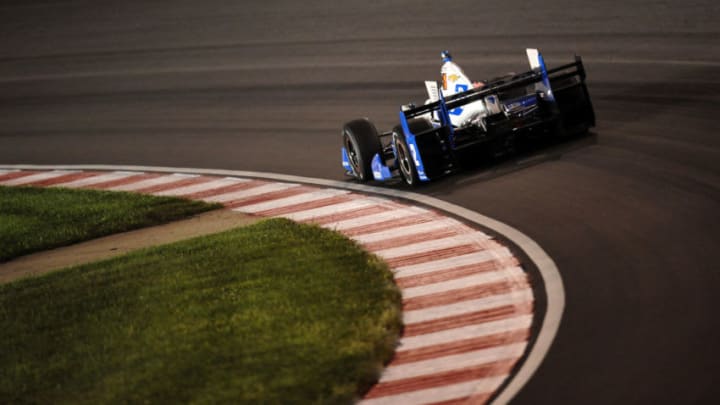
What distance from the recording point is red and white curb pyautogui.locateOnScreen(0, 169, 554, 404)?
341 inches

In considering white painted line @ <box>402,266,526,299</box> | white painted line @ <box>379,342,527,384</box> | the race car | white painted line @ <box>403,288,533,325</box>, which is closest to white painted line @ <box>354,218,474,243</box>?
the race car

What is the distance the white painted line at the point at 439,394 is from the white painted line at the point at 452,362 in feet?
0.96

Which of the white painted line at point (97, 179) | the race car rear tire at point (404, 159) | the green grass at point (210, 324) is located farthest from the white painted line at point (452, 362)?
the white painted line at point (97, 179)

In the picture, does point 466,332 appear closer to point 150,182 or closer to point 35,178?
point 150,182

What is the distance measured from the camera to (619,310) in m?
9.20

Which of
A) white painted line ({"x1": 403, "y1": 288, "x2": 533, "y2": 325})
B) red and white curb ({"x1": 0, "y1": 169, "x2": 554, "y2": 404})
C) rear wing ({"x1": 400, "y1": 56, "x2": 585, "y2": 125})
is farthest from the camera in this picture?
rear wing ({"x1": 400, "y1": 56, "x2": 585, "y2": 125})

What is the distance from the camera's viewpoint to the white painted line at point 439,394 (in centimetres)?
834

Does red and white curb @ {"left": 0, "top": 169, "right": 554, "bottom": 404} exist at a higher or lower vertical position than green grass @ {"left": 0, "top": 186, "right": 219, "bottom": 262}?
lower

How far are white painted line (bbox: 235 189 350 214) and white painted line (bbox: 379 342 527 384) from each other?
220 inches

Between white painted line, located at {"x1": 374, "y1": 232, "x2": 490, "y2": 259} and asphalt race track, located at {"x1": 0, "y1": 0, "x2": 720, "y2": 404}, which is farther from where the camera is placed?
white painted line, located at {"x1": 374, "y1": 232, "x2": 490, "y2": 259}

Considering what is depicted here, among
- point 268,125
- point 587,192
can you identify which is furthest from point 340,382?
point 268,125

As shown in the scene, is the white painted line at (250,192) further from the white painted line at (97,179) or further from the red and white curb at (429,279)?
the white painted line at (97,179)

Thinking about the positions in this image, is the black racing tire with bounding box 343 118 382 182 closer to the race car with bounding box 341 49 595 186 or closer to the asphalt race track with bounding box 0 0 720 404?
the race car with bounding box 341 49 595 186

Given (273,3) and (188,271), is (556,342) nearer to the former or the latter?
(188,271)
